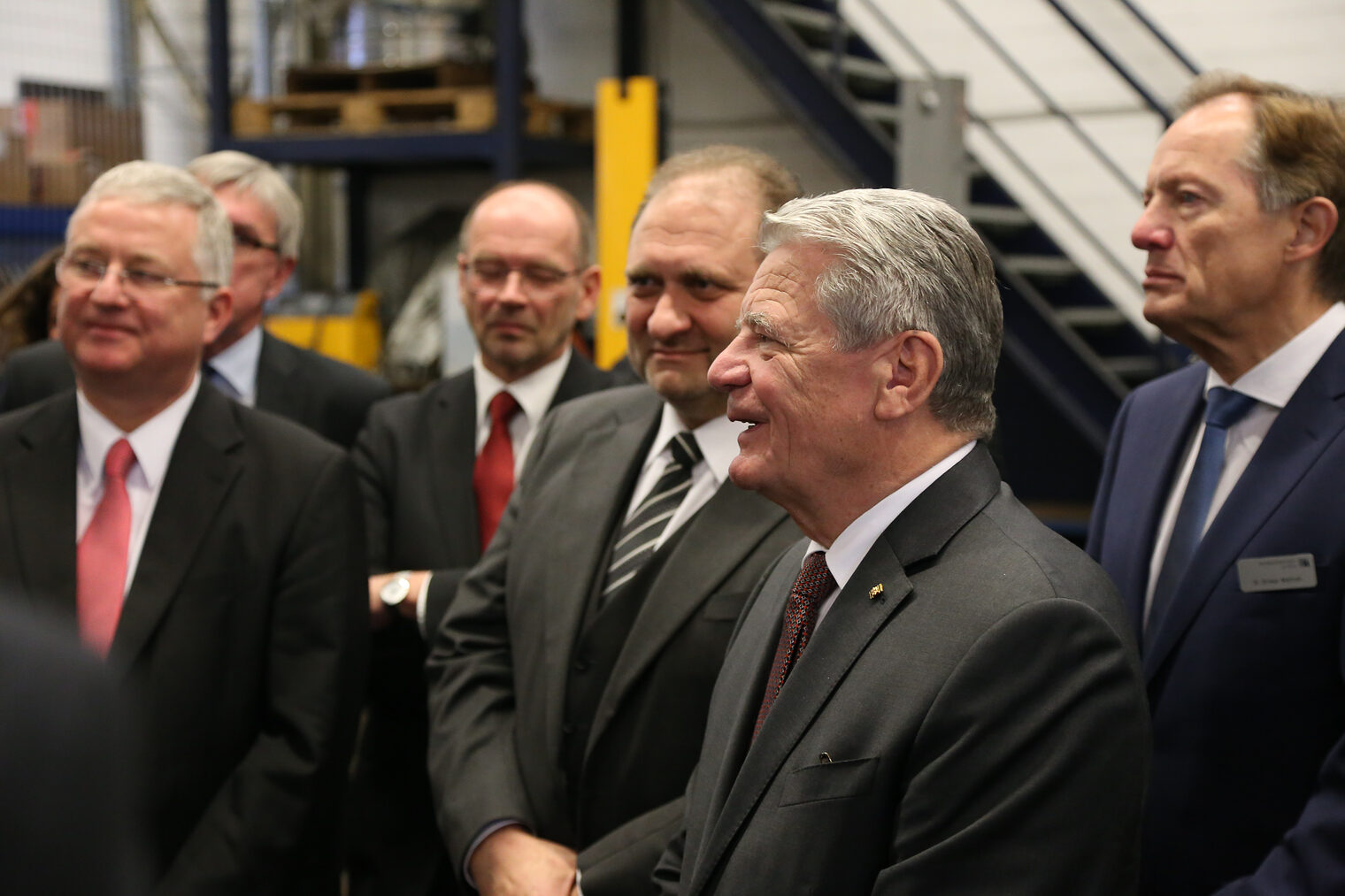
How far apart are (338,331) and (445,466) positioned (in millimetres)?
4399

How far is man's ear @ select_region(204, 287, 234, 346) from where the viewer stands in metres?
2.37

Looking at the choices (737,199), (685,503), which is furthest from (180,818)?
(737,199)

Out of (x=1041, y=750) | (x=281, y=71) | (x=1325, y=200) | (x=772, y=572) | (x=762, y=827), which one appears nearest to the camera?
(x=1041, y=750)

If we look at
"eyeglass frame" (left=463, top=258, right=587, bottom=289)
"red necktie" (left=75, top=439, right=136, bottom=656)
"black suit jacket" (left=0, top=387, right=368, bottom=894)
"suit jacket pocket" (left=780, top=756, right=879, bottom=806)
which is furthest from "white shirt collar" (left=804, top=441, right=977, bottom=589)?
"eyeglass frame" (left=463, top=258, right=587, bottom=289)

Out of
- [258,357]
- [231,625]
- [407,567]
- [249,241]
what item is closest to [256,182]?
[249,241]

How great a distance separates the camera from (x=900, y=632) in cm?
142

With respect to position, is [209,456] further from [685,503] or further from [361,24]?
[361,24]

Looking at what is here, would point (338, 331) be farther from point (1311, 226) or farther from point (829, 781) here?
point (829, 781)

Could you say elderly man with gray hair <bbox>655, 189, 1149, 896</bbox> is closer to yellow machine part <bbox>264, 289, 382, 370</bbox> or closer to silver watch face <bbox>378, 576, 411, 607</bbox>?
silver watch face <bbox>378, 576, 411, 607</bbox>

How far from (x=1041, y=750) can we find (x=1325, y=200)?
1212 millimetres

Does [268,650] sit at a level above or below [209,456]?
below

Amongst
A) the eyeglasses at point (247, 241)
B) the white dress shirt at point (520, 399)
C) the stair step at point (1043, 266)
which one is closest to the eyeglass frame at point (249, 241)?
the eyeglasses at point (247, 241)

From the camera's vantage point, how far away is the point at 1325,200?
203 centimetres

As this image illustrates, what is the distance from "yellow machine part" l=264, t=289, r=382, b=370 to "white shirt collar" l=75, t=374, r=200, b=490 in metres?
4.65
